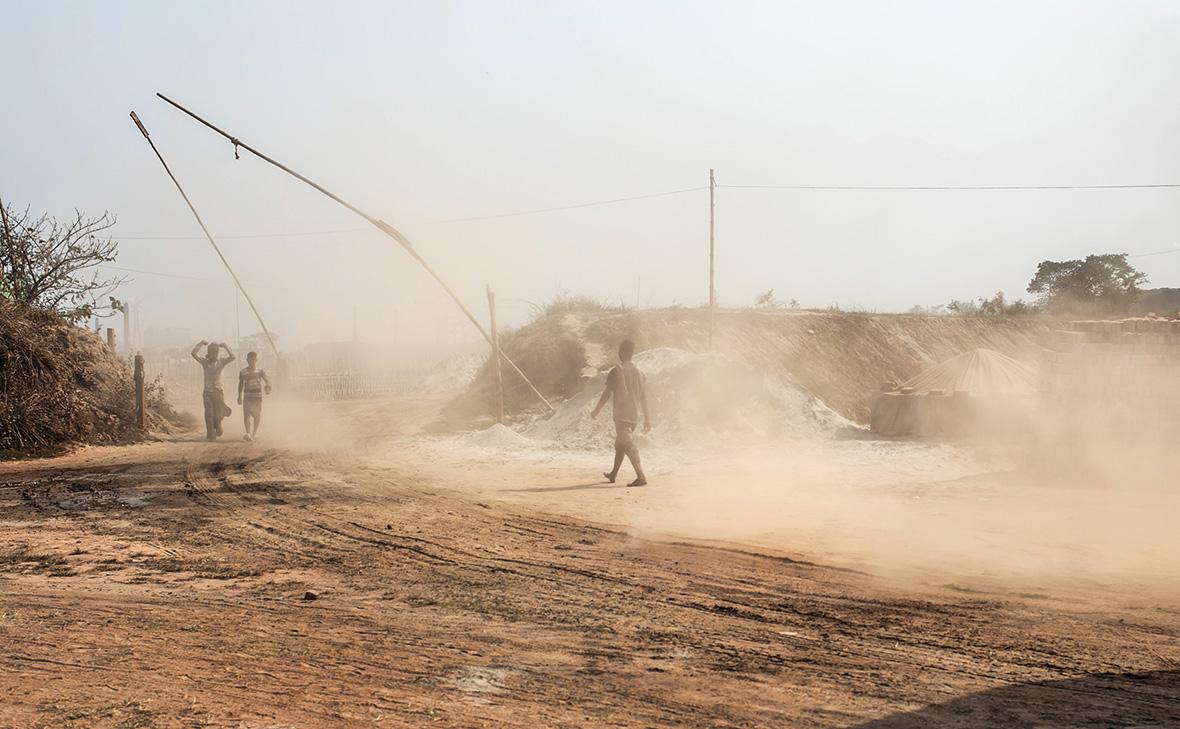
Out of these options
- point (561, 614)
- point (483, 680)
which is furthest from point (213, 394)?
point (483, 680)

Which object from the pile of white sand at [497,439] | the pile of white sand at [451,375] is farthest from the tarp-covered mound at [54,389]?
the pile of white sand at [451,375]

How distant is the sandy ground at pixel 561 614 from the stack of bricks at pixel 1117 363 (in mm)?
2776

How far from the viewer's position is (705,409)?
18.5 meters

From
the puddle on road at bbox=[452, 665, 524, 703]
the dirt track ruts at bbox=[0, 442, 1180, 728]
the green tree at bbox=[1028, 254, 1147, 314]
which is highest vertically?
the green tree at bbox=[1028, 254, 1147, 314]

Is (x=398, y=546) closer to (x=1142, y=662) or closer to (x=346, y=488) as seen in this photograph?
(x=346, y=488)

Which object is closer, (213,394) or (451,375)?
(213,394)

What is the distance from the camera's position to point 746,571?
703 centimetres

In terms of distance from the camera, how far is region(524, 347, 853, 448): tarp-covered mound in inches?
703

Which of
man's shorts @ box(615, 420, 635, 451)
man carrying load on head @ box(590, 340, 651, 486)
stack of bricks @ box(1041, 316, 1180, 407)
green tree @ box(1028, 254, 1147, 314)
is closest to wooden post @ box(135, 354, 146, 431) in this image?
man carrying load on head @ box(590, 340, 651, 486)

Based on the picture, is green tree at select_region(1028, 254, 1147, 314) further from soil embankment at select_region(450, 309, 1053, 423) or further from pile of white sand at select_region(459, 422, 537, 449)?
pile of white sand at select_region(459, 422, 537, 449)

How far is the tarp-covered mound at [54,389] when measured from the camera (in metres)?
16.3

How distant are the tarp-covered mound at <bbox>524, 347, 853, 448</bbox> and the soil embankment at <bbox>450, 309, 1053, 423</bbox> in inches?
73.4

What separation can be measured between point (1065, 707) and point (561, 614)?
289cm

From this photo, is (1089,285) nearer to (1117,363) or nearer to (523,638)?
(1117,363)
